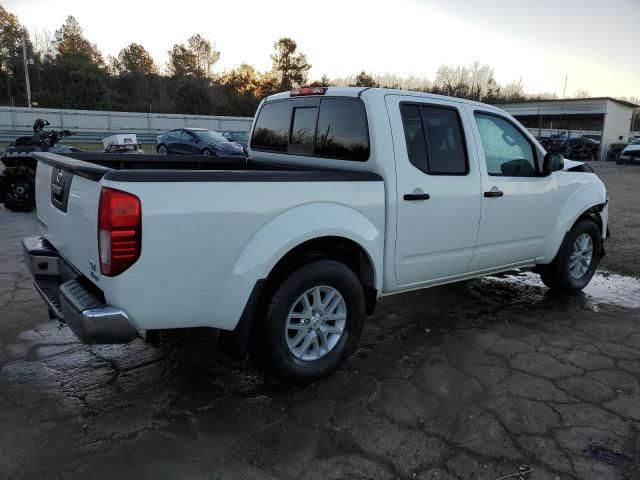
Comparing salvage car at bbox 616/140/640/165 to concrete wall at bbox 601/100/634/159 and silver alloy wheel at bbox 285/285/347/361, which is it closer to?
concrete wall at bbox 601/100/634/159

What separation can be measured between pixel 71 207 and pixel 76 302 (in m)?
0.59

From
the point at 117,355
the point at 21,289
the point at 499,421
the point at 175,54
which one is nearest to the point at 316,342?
the point at 499,421

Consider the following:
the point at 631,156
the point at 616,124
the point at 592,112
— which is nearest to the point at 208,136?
the point at 631,156

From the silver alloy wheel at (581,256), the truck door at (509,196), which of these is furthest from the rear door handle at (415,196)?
the silver alloy wheel at (581,256)

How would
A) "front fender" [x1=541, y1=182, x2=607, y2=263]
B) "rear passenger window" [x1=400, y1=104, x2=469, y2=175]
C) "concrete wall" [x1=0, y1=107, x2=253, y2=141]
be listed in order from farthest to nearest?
"concrete wall" [x1=0, y1=107, x2=253, y2=141]
"front fender" [x1=541, y1=182, x2=607, y2=263]
"rear passenger window" [x1=400, y1=104, x2=469, y2=175]

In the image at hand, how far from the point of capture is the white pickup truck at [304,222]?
102 inches

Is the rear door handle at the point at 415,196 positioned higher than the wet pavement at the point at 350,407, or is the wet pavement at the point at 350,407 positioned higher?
the rear door handle at the point at 415,196

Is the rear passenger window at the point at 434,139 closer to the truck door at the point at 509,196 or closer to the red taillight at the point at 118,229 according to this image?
the truck door at the point at 509,196

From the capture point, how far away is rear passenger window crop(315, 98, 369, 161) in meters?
3.62

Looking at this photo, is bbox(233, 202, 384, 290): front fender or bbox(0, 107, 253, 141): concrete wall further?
bbox(0, 107, 253, 141): concrete wall

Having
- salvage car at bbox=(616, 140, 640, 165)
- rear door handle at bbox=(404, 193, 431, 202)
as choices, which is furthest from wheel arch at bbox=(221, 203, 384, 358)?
salvage car at bbox=(616, 140, 640, 165)

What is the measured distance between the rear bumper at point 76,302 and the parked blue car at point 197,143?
1620cm

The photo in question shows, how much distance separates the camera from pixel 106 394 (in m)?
3.20

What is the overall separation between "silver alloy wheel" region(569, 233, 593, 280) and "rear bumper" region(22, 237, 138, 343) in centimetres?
445
